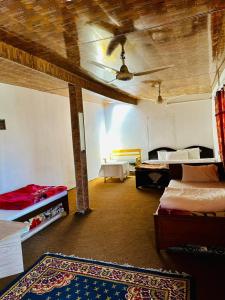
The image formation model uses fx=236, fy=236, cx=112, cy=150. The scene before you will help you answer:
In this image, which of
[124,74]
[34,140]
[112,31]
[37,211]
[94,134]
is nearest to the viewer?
[112,31]

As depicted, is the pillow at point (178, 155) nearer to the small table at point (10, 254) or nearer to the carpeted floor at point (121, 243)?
the carpeted floor at point (121, 243)

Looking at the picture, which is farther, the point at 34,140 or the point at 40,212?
the point at 34,140

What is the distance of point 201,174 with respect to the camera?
177 inches

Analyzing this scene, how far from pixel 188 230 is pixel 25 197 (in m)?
2.42

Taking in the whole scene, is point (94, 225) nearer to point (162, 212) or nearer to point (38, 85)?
point (162, 212)

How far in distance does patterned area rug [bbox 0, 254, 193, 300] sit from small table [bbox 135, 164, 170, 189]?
3471 millimetres

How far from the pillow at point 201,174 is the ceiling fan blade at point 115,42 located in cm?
277

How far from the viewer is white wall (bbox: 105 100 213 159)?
7539 mm

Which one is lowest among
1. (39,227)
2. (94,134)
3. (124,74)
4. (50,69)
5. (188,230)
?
(39,227)

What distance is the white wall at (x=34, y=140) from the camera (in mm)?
4320

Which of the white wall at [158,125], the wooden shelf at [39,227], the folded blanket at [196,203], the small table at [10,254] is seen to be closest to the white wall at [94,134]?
the white wall at [158,125]

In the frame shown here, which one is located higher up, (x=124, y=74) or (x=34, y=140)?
(x=124, y=74)

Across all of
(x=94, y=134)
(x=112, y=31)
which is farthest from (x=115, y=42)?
(x=94, y=134)

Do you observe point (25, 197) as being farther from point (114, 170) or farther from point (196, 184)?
point (114, 170)
